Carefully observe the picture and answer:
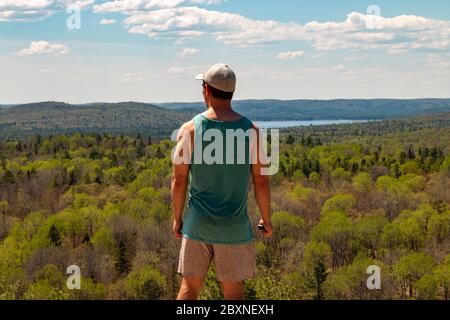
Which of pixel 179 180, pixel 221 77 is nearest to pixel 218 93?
pixel 221 77

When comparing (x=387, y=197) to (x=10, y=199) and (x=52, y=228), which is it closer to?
(x=52, y=228)

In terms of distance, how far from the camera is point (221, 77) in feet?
15.6

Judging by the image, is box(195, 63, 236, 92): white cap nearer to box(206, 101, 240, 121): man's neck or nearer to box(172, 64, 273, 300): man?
box(172, 64, 273, 300): man

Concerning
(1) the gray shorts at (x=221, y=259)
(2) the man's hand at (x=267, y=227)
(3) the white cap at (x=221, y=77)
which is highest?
(3) the white cap at (x=221, y=77)

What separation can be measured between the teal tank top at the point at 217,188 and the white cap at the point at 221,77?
26 cm

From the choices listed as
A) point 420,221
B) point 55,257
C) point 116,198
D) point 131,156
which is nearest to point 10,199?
point 116,198

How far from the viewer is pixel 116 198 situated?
255 ft

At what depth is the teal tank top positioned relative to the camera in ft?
15.2

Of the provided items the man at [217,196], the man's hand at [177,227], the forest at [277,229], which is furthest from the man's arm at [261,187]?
the forest at [277,229]

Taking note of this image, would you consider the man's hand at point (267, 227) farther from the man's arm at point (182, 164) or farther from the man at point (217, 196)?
the man's arm at point (182, 164)

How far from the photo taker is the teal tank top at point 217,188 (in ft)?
15.2
